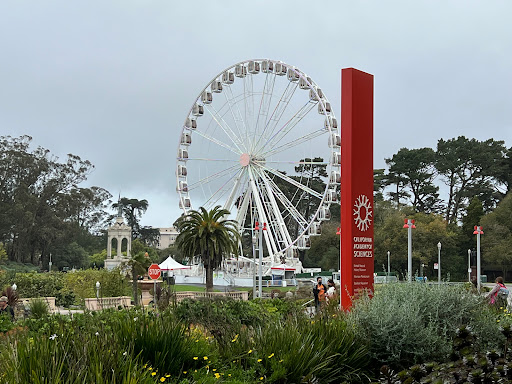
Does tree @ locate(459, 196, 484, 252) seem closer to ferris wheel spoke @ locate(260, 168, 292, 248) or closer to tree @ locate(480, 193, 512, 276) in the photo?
tree @ locate(480, 193, 512, 276)

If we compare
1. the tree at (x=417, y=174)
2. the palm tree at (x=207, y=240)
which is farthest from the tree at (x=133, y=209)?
the palm tree at (x=207, y=240)

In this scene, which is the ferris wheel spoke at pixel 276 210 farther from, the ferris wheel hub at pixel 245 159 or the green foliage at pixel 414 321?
the green foliage at pixel 414 321

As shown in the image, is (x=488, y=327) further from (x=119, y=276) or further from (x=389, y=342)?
(x=119, y=276)

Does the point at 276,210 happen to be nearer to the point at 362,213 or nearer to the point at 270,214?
the point at 270,214

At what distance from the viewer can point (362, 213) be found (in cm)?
1581

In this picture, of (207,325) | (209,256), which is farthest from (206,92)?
(207,325)

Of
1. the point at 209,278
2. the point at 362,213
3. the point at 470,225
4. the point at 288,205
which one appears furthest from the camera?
the point at 470,225

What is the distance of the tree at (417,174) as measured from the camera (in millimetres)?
90375

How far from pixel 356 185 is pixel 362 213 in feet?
2.05

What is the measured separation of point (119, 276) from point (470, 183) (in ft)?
198

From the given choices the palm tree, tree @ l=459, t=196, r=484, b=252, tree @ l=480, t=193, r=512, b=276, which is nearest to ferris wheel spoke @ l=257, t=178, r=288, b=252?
the palm tree

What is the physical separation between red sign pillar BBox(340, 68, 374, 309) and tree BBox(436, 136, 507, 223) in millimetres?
70602

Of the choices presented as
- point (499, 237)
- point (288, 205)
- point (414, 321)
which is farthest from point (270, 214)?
point (414, 321)

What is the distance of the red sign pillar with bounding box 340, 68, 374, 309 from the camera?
15453 mm
